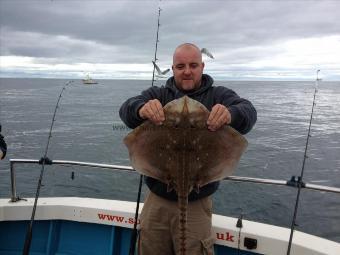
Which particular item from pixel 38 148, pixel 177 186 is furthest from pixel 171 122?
pixel 38 148

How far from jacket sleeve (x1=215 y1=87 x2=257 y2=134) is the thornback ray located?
0.27m

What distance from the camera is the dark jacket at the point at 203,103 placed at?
358cm

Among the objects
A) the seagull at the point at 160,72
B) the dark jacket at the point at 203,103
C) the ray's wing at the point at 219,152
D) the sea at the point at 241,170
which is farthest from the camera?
the sea at the point at 241,170

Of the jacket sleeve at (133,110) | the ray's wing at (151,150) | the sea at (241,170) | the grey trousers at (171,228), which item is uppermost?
the jacket sleeve at (133,110)

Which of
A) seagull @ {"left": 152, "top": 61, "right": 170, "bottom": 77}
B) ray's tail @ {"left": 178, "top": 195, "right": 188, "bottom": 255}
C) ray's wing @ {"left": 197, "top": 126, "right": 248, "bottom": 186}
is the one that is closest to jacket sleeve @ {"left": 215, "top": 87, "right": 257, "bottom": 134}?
ray's wing @ {"left": 197, "top": 126, "right": 248, "bottom": 186}

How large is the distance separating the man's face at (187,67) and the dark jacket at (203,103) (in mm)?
98

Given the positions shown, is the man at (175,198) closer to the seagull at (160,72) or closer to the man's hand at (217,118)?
the man's hand at (217,118)

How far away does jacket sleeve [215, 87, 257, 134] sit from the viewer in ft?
11.4

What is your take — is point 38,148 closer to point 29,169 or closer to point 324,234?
point 29,169

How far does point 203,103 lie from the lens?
395cm

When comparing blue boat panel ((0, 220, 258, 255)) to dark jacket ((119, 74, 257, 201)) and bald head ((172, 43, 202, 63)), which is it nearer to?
dark jacket ((119, 74, 257, 201))

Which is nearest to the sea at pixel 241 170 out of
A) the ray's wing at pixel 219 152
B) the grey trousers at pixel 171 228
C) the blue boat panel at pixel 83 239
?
the blue boat panel at pixel 83 239

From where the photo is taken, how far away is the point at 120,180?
19344 millimetres

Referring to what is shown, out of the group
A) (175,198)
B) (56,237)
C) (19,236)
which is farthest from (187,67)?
Answer: (19,236)
